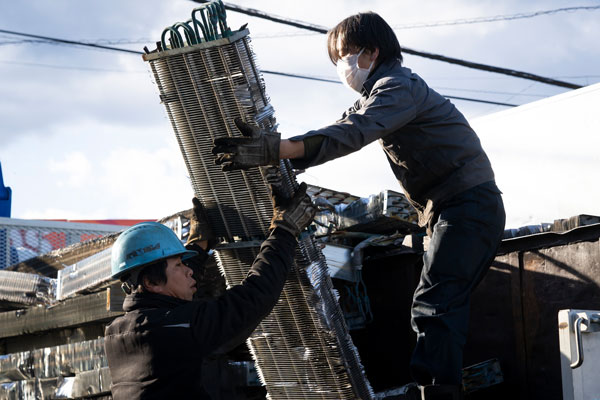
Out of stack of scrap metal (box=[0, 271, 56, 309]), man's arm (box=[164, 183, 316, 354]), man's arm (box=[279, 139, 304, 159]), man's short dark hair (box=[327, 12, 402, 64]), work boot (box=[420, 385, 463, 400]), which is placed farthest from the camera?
stack of scrap metal (box=[0, 271, 56, 309])

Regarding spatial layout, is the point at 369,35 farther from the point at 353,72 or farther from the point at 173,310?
the point at 173,310

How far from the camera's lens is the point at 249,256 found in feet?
12.8

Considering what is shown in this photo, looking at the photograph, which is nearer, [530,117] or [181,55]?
[181,55]

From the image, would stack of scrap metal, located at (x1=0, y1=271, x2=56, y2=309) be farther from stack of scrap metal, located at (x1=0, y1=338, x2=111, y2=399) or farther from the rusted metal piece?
the rusted metal piece

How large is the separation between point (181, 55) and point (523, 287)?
81.0 inches

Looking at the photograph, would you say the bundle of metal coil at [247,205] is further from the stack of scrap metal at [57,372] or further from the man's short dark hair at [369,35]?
the stack of scrap metal at [57,372]

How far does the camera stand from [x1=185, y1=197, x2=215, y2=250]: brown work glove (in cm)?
393

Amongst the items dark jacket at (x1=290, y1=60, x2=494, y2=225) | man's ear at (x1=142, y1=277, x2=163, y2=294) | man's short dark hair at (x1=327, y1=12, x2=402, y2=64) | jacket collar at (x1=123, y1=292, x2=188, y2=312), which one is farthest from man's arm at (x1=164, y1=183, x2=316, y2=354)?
man's short dark hair at (x1=327, y1=12, x2=402, y2=64)

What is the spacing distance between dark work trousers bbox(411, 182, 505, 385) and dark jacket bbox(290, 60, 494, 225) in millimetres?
66

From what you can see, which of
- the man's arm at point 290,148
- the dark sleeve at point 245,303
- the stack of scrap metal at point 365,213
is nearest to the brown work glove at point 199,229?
the dark sleeve at point 245,303

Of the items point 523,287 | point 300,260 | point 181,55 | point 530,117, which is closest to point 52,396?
point 300,260

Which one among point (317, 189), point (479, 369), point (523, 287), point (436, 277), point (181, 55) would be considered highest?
point (181, 55)

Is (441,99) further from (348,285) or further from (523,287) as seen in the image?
(348,285)

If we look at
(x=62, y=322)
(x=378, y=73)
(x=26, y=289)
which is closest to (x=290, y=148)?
(x=378, y=73)
